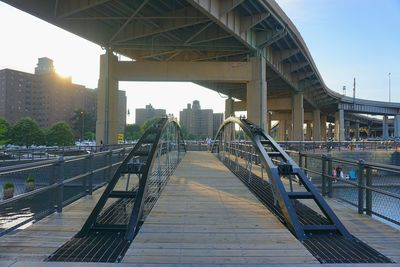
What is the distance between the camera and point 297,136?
53375 millimetres

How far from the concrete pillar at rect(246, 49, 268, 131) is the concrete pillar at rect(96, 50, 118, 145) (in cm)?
1127

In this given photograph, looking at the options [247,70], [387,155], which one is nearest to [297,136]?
[387,155]

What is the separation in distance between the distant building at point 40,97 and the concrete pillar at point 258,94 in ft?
233

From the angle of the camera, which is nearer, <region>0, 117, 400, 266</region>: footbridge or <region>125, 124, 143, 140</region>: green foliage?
<region>0, 117, 400, 266</region>: footbridge

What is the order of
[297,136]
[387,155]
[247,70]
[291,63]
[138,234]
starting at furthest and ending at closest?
[297,136]
[291,63]
[387,155]
[247,70]
[138,234]

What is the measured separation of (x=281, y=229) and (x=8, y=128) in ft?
219

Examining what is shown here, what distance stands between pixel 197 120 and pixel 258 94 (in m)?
83.0

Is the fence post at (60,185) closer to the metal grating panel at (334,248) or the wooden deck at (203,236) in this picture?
the wooden deck at (203,236)

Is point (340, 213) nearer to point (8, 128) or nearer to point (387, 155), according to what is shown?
point (387, 155)

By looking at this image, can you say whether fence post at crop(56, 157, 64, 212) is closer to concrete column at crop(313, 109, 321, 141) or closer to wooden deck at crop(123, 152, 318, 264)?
wooden deck at crop(123, 152, 318, 264)

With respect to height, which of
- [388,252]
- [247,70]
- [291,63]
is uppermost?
[291,63]

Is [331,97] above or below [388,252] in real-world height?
above

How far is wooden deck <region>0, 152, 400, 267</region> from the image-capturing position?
14.9 feet

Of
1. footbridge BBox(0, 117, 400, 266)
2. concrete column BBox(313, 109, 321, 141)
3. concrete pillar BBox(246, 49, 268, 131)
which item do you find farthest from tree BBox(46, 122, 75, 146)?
footbridge BBox(0, 117, 400, 266)
